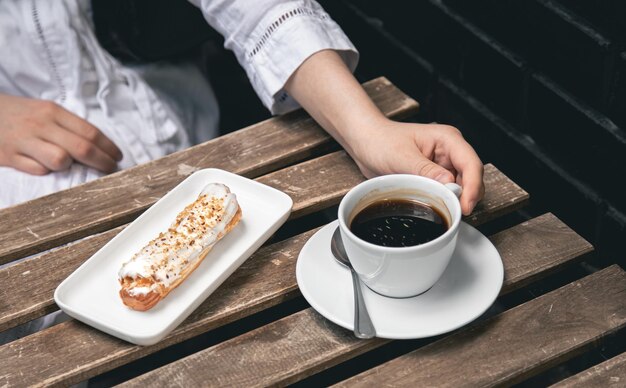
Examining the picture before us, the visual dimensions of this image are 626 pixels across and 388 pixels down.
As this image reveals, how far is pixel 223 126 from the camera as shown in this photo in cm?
169

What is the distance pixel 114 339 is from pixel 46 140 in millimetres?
459

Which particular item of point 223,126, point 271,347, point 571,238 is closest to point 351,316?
point 271,347

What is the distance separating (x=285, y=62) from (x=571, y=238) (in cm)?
49

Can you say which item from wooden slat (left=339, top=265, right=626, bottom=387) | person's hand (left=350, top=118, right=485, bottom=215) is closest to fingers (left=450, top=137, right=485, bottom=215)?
person's hand (left=350, top=118, right=485, bottom=215)

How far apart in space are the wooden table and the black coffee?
0.35ft

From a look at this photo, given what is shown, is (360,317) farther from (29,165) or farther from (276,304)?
(29,165)

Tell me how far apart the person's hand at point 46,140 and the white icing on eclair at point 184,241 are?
12.1 inches

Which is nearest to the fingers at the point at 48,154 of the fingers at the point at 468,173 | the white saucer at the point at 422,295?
the white saucer at the point at 422,295

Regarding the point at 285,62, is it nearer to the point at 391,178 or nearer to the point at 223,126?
the point at 391,178

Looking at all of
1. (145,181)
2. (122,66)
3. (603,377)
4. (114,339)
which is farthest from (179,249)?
(122,66)

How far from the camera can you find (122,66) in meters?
1.39

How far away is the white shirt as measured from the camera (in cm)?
118

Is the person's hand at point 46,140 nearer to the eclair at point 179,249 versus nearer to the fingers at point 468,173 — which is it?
the eclair at point 179,249

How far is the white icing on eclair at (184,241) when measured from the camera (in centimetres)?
85
